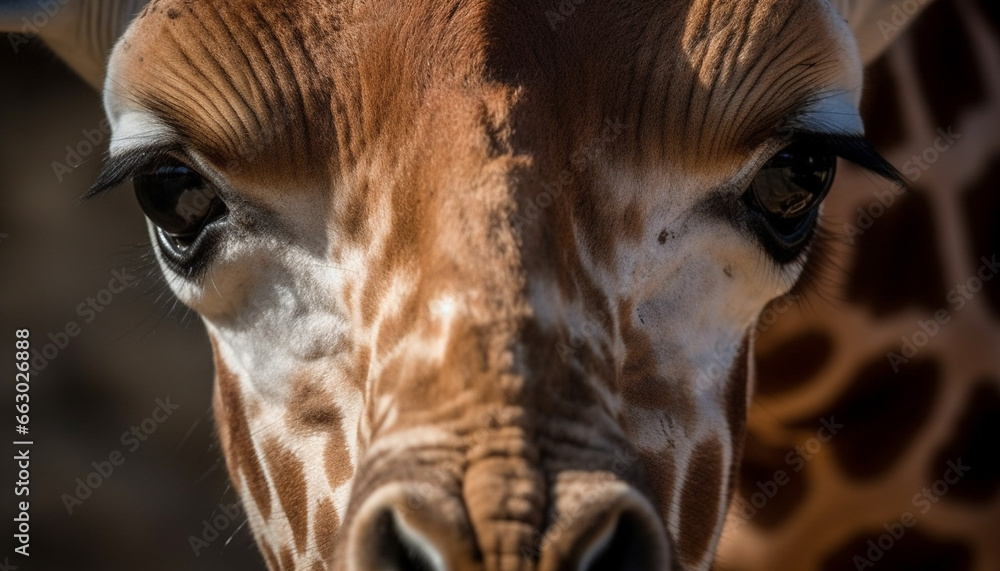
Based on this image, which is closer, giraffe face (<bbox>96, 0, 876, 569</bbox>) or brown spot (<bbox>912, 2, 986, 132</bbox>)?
giraffe face (<bbox>96, 0, 876, 569</bbox>)

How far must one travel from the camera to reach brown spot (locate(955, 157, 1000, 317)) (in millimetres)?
3457

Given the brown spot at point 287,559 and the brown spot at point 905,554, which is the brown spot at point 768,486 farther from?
the brown spot at point 287,559

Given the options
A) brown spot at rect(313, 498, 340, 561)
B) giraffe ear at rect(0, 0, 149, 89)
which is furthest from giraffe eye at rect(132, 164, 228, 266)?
giraffe ear at rect(0, 0, 149, 89)

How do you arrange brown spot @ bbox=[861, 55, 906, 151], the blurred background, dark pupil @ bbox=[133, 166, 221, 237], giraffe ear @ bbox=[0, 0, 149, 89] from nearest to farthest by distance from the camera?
dark pupil @ bbox=[133, 166, 221, 237] < giraffe ear @ bbox=[0, 0, 149, 89] < brown spot @ bbox=[861, 55, 906, 151] < the blurred background

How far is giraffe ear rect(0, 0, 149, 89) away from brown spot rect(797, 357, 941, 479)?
2422mm

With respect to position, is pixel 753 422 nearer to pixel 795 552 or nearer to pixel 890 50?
pixel 795 552

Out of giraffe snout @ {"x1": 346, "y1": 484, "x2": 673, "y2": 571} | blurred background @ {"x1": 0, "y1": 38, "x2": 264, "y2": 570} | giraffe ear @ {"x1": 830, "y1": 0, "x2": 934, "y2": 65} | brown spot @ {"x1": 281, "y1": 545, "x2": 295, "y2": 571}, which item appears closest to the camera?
giraffe snout @ {"x1": 346, "y1": 484, "x2": 673, "y2": 571}

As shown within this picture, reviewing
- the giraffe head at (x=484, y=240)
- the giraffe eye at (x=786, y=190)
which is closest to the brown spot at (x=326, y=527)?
the giraffe head at (x=484, y=240)

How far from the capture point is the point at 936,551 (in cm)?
347

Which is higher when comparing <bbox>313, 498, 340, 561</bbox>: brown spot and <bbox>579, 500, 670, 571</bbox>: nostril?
<bbox>579, 500, 670, 571</bbox>: nostril

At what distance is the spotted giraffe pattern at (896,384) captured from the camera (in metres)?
3.42

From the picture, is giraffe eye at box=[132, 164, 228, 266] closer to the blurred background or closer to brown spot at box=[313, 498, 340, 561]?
brown spot at box=[313, 498, 340, 561]

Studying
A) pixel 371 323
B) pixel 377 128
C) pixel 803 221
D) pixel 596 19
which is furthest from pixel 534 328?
pixel 803 221

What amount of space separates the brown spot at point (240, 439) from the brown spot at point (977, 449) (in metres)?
2.20
